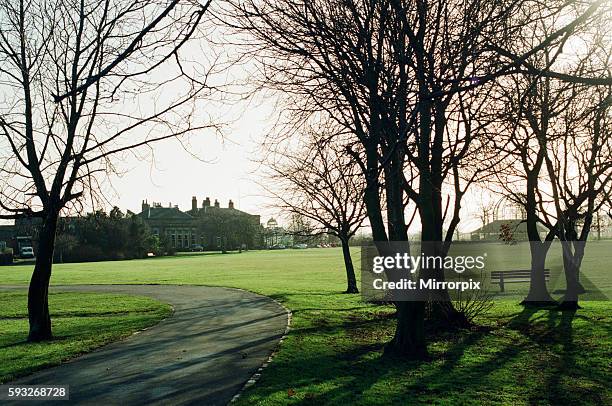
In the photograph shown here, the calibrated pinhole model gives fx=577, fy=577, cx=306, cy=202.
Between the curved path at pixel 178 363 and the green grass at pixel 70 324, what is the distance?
588 millimetres

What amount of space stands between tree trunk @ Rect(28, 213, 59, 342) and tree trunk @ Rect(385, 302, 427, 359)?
8557mm

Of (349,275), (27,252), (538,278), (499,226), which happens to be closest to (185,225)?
(27,252)

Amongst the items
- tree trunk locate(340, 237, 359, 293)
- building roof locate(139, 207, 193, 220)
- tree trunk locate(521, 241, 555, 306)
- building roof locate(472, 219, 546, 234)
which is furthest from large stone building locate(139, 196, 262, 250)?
tree trunk locate(521, 241, 555, 306)

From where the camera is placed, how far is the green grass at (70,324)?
1150 cm

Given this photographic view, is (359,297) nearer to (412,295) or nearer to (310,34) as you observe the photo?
(412,295)

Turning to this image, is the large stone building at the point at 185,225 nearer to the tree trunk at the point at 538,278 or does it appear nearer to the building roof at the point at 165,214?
the building roof at the point at 165,214

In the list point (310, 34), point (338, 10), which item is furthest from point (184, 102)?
point (338, 10)

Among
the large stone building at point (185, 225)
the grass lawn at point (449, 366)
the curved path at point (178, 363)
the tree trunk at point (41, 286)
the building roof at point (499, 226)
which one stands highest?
the large stone building at point (185, 225)

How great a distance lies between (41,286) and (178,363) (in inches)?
229

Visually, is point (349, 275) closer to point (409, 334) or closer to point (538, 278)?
point (538, 278)

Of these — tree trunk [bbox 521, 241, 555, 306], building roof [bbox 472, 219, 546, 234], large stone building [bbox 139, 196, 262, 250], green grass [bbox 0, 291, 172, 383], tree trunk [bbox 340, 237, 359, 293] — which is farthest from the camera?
large stone building [bbox 139, 196, 262, 250]

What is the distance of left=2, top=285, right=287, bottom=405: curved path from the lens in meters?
8.38

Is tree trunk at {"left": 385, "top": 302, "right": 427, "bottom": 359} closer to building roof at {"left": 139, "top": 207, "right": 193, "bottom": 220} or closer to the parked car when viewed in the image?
the parked car

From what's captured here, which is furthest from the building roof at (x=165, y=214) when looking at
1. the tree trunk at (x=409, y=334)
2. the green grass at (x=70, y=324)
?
the tree trunk at (x=409, y=334)
